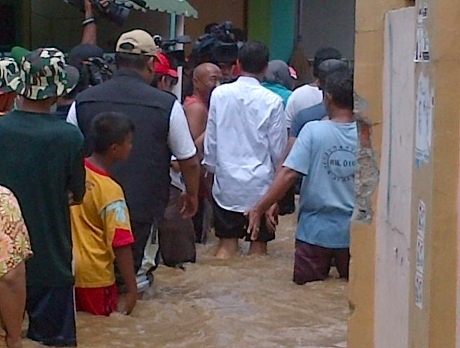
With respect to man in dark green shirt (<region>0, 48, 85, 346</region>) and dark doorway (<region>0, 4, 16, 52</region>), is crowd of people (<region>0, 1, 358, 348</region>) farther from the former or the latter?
dark doorway (<region>0, 4, 16, 52</region>)

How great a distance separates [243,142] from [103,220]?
2355 millimetres

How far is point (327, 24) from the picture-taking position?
1805 cm

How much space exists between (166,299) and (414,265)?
12.7ft

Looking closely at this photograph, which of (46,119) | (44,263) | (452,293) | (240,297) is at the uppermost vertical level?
(46,119)

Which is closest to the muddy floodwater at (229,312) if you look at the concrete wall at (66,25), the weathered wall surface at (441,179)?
the weathered wall surface at (441,179)

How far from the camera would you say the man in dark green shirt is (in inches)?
212

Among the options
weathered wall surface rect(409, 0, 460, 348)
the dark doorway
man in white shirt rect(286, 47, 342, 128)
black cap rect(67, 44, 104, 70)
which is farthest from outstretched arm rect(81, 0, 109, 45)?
weathered wall surface rect(409, 0, 460, 348)

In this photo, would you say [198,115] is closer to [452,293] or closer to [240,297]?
[240,297]

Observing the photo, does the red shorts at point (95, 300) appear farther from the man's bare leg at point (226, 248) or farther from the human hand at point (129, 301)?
the man's bare leg at point (226, 248)

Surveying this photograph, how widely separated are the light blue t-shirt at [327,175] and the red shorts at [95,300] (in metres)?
1.58

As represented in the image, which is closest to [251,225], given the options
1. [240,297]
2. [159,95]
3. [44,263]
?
[240,297]

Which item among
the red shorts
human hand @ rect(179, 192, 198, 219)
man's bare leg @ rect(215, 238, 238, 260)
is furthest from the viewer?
man's bare leg @ rect(215, 238, 238, 260)

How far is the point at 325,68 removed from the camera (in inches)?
331

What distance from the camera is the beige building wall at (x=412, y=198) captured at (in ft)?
10.1
